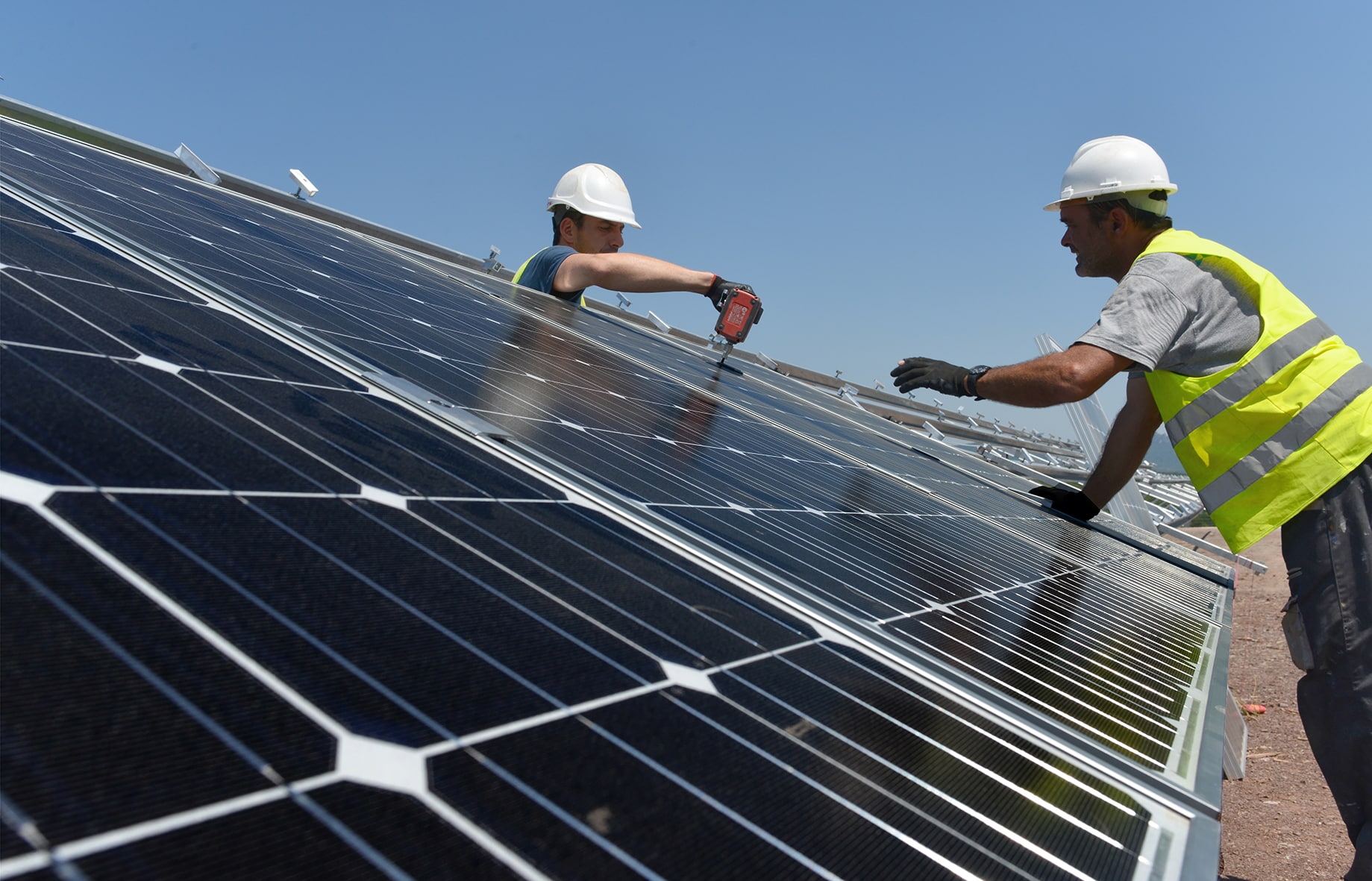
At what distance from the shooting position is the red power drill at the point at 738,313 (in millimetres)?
8375

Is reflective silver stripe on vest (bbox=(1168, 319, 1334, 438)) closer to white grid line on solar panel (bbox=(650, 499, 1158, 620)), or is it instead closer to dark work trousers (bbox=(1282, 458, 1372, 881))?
dark work trousers (bbox=(1282, 458, 1372, 881))

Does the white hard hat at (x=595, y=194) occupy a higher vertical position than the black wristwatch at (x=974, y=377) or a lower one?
higher

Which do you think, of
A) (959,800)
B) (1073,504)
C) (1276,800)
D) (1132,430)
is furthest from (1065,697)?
(1276,800)

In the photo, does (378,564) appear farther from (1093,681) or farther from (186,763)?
(1093,681)

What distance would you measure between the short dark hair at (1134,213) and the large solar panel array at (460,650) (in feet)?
9.74

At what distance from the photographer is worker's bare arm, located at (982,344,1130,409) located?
489cm

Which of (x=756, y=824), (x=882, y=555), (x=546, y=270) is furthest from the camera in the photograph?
(x=546, y=270)

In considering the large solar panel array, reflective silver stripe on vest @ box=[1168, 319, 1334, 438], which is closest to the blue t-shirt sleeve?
the large solar panel array

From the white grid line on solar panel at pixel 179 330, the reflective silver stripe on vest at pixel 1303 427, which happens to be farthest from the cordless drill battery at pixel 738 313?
the white grid line on solar panel at pixel 179 330

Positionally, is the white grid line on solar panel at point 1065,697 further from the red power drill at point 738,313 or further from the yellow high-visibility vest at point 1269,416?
the red power drill at point 738,313

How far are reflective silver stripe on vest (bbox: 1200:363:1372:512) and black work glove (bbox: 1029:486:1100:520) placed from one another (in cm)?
327

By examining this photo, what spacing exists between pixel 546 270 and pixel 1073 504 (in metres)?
5.67

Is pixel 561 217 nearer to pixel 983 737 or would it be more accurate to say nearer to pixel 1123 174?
pixel 1123 174

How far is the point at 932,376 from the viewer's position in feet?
20.3
